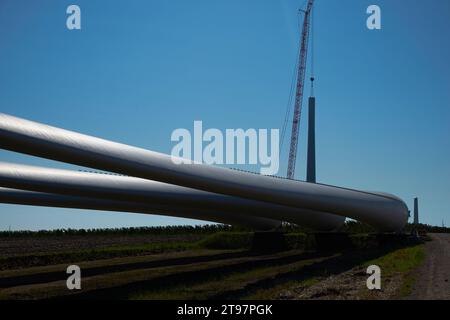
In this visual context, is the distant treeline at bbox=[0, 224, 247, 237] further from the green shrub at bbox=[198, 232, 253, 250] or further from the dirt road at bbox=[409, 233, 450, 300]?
the dirt road at bbox=[409, 233, 450, 300]

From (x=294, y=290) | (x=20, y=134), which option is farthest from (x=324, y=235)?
(x=20, y=134)

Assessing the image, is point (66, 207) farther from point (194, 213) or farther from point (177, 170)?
point (177, 170)

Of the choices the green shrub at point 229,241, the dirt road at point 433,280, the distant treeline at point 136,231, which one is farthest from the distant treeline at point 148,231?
the dirt road at point 433,280

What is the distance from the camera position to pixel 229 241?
49250 mm

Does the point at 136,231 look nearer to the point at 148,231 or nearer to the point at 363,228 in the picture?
the point at 148,231

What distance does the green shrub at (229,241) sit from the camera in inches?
1914

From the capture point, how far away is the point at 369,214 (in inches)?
1656

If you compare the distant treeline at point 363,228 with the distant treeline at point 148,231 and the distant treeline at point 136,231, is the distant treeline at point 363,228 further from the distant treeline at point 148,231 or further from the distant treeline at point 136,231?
the distant treeline at point 136,231

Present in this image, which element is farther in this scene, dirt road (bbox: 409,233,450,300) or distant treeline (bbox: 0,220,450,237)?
distant treeline (bbox: 0,220,450,237)

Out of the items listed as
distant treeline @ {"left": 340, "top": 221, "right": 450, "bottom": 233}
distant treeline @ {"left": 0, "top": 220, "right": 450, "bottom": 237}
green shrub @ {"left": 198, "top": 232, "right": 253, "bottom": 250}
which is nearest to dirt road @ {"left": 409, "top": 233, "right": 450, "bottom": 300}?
green shrub @ {"left": 198, "top": 232, "right": 253, "bottom": 250}

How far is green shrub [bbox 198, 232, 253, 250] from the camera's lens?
48.6 metres

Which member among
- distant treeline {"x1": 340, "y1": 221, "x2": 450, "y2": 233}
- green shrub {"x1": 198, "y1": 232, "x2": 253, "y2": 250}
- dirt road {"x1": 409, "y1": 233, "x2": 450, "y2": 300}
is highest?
distant treeline {"x1": 340, "y1": 221, "x2": 450, "y2": 233}

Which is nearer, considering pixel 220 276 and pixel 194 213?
pixel 220 276
